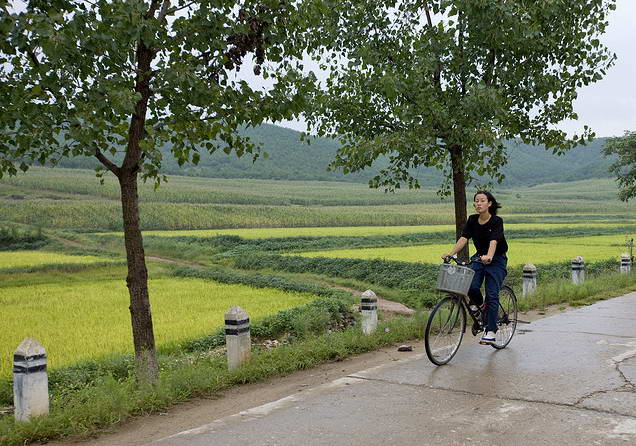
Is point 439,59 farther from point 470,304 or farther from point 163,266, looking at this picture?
point 163,266

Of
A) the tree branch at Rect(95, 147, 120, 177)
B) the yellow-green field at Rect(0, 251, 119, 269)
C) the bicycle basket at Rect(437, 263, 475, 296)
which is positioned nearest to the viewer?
the tree branch at Rect(95, 147, 120, 177)

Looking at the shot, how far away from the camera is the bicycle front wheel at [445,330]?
25.9 feet

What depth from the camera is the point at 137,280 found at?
24.8ft

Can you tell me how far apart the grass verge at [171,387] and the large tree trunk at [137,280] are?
0.98ft

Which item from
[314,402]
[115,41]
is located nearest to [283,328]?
[314,402]

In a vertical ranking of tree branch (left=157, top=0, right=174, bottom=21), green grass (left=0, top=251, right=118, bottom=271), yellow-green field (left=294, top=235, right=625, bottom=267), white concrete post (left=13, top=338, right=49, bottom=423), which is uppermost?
tree branch (left=157, top=0, right=174, bottom=21)

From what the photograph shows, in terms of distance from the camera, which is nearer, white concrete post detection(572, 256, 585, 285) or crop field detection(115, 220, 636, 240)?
white concrete post detection(572, 256, 585, 285)

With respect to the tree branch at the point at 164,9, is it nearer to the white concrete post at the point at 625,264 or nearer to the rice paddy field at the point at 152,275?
the rice paddy field at the point at 152,275

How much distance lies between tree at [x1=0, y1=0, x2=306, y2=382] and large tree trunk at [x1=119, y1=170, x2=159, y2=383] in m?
0.01

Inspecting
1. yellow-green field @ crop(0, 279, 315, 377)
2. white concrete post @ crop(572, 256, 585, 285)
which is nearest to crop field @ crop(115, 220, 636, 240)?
yellow-green field @ crop(0, 279, 315, 377)

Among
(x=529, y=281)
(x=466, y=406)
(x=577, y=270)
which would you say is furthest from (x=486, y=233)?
(x=577, y=270)

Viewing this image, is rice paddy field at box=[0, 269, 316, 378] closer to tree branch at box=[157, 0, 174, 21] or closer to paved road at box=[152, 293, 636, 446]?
paved road at box=[152, 293, 636, 446]

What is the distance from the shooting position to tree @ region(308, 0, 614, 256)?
11.8 m

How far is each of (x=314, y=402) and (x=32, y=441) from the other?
2731mm
